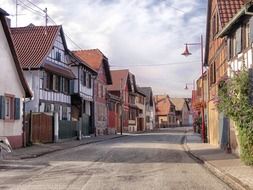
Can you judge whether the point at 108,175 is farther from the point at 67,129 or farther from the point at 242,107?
the point at 67,129

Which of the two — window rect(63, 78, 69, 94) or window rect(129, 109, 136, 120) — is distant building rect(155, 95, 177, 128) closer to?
window rect(129, 109, 136, 120)

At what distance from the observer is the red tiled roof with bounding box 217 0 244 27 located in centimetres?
2597

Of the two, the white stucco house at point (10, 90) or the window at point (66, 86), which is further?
the window at point (66, 86)

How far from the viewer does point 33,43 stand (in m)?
38.9

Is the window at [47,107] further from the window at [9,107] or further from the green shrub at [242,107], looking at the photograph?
the green shrub at [242,107]

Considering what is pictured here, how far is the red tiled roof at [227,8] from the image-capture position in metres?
26.0

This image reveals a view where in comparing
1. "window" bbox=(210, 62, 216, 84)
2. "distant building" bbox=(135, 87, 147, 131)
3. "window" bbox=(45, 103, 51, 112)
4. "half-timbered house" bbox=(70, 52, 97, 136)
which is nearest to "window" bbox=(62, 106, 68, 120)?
"half-timbered house" bbox=(70, 52, 97, 136)

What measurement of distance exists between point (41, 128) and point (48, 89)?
619 cm

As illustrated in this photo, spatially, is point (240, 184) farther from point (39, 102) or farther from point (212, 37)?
point (39, 102)

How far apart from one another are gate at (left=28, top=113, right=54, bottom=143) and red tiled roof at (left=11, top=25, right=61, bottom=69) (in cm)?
431

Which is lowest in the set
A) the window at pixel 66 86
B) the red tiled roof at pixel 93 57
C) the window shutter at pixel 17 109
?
the window shutter at pixel 17 109

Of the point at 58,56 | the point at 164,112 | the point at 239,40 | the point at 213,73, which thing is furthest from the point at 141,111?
the point at 239,40

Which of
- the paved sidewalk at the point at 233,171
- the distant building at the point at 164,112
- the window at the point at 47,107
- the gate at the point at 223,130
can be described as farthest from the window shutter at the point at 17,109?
the distant building at the point at 164,112

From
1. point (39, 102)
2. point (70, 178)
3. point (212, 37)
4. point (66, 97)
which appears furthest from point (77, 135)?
point (70, 178)
